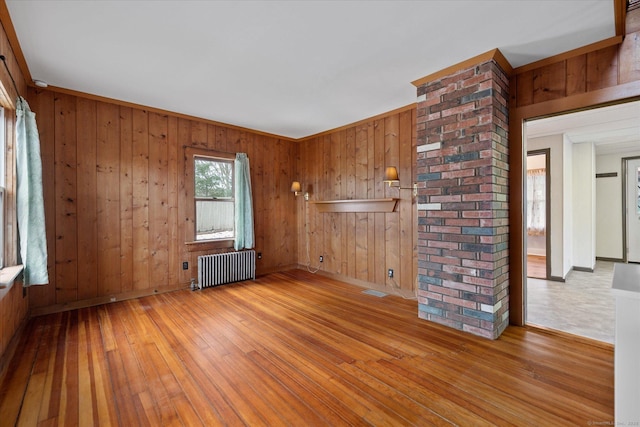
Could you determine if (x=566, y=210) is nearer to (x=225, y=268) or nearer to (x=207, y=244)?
(x=225, y=268)

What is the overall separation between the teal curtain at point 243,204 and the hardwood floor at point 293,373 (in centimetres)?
169

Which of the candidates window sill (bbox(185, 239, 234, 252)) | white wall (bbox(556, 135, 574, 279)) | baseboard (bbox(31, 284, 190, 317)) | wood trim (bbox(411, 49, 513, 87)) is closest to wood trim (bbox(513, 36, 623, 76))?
wood trim (bbox(411, 49, 513, 87))

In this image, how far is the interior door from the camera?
19.1ft

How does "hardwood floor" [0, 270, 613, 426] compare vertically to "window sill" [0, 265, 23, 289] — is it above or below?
below

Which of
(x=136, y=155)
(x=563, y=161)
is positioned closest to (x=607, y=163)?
(x=563, y=161)

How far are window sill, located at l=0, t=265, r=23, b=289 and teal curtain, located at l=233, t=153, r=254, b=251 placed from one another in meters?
2.55

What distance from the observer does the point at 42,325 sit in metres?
2.93

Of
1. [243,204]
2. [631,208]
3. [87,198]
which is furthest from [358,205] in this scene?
[631,208]

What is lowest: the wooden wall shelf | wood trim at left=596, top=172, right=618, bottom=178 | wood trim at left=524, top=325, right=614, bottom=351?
wood trim at left=524, top=325, right=614, bottom=351

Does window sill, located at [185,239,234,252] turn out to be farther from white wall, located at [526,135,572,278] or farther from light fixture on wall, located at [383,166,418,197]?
white wall, located at [526,135,572,278]

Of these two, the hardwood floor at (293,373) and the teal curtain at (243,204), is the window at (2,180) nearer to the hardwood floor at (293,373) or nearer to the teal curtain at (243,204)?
the hardwood floor at (293,373)

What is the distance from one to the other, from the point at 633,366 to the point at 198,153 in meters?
4.80

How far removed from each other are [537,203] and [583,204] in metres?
2.08

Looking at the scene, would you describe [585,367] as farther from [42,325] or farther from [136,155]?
[136,155]
